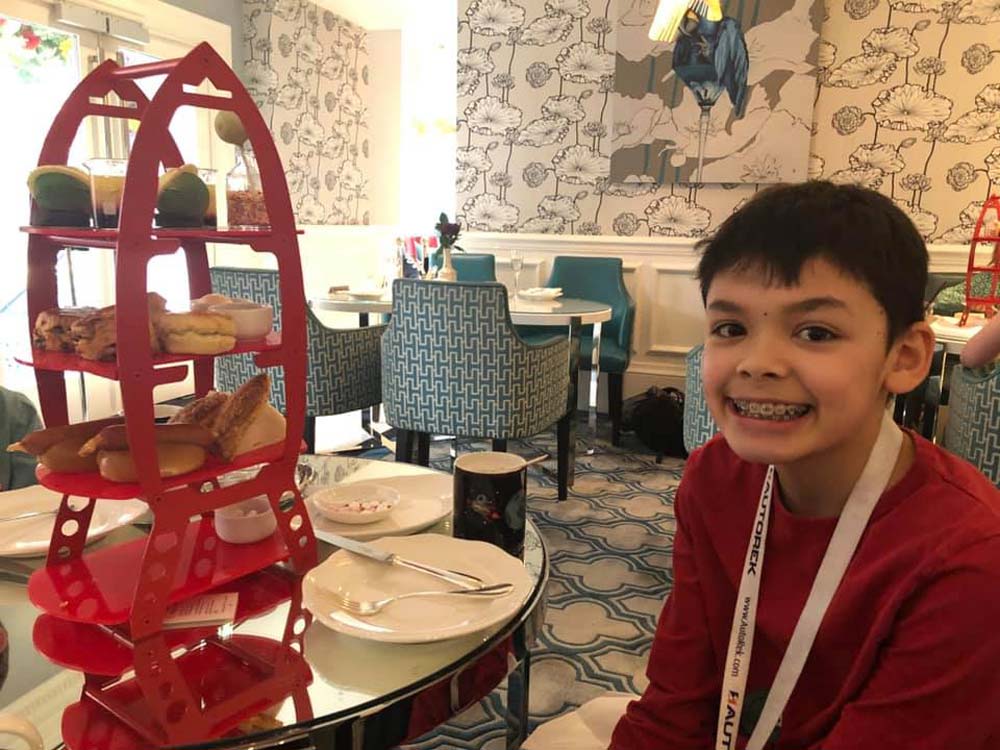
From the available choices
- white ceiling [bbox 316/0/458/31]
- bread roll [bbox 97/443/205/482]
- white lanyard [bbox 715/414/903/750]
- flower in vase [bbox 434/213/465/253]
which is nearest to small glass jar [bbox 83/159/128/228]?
bread roll [bbox 97/443/205/482]

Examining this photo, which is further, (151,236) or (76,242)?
(76,242)

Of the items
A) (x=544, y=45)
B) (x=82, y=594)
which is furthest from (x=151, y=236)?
(x=544, y=45)

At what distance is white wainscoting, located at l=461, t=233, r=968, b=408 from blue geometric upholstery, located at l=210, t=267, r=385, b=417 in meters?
1.77

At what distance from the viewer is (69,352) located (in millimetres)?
801

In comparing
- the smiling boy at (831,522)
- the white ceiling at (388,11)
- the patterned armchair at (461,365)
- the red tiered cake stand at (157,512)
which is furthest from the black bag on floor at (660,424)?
the white ceiling at (388,11)

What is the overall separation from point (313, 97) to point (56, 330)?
5.41 meters

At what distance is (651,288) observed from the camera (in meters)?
4.45

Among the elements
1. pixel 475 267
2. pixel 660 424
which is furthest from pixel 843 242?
pixel 475 267

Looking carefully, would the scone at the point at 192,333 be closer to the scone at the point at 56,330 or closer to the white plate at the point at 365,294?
the scone at the point at 56,330

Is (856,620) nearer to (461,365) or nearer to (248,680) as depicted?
(248,680)

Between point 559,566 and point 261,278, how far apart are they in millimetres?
1456

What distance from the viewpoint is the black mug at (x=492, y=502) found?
100 cm

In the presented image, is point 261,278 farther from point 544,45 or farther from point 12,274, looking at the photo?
point 544,45

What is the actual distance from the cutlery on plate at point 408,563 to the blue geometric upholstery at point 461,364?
5.45 feet
